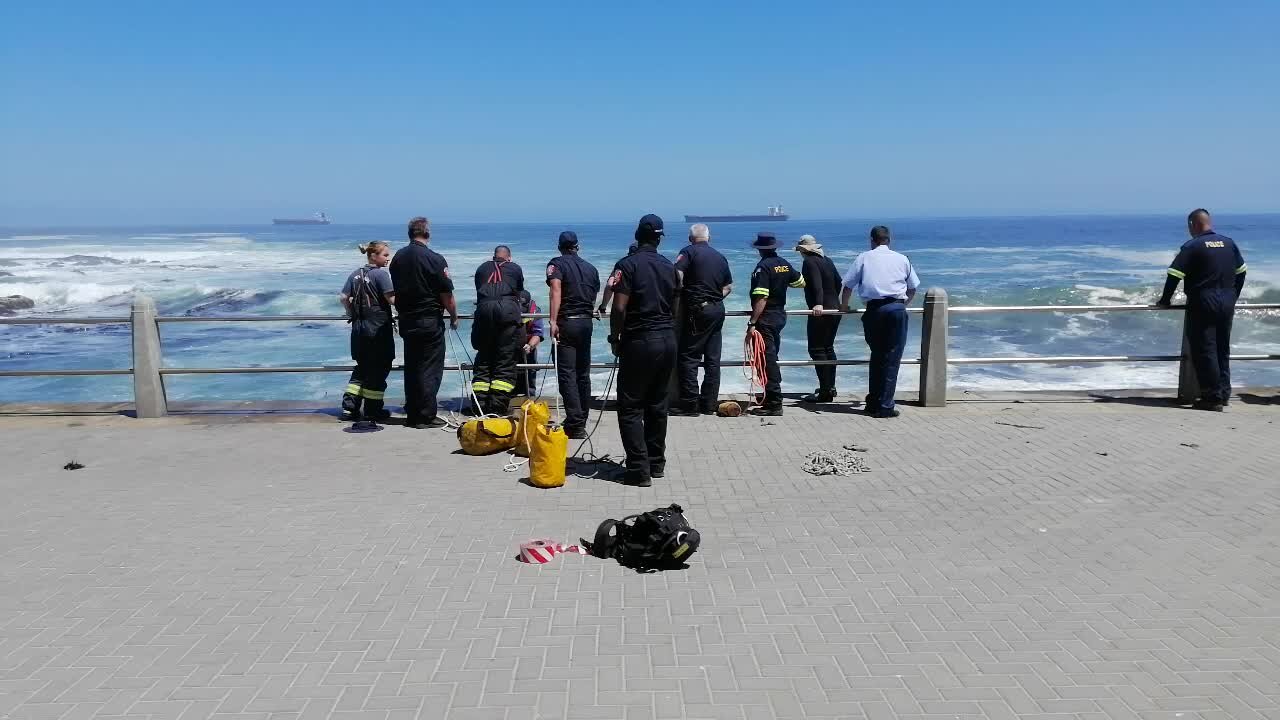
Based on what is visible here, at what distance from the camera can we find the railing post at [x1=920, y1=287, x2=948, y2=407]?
385 inches

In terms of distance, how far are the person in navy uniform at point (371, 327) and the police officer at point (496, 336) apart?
912 millimetres

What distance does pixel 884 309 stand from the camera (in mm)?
9453

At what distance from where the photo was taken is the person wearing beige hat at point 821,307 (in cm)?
1002

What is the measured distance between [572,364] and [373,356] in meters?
2.01

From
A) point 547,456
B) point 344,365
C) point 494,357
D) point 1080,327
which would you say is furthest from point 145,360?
point 1080,327

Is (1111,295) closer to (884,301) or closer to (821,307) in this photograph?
(821,307)

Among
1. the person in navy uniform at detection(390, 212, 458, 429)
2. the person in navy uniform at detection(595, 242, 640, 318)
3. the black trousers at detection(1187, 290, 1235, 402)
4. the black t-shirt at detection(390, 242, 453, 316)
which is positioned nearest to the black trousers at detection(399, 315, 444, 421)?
the person in navy uniform at detection(390, 212, 458, 429)

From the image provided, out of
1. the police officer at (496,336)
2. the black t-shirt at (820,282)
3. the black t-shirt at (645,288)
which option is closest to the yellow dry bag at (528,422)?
the black t-shirt at (645,288)

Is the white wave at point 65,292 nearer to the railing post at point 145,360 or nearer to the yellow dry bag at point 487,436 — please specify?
the railing post at point 145,360

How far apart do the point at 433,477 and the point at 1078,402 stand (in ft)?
23.1

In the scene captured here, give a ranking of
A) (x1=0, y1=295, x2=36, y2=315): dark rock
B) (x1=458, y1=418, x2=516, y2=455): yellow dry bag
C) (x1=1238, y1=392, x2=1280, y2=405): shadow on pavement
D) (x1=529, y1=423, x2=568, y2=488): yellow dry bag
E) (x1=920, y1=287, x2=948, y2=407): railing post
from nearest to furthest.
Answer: (x1=529, y1=423, x2=568, y2=488): yellow dry bag < (x1=458, y1=418, x2=516, y2=455): yellow dry bag < (x1=920, y1=287, x2=948, y2=407): railing post < (x1=1238, y1=392, x2=1280, y2=405): shadow on pavement < (x1=0, y1=295, x2=36, y2=315): dark rock

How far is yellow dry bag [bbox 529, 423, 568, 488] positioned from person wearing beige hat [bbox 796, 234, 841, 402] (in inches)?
157

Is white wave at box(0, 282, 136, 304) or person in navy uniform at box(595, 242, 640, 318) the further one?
white wave at box(0, 282, 136, 304)

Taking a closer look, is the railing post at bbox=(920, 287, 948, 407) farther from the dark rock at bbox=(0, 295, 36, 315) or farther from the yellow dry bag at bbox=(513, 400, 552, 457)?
the dark rock at bbox=(0, 295, 36, 315)
